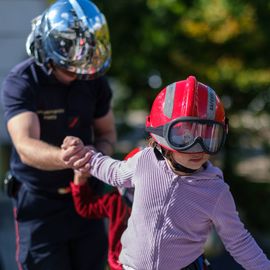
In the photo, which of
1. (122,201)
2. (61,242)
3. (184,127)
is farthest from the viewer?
(61,242)

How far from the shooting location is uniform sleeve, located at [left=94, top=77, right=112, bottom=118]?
3.62 metres

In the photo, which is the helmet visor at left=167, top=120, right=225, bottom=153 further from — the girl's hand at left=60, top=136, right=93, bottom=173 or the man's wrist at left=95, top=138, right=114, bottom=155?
the man's wrist at left=95, top=138, right=114, bottom=155

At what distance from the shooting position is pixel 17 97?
3283 millimetres

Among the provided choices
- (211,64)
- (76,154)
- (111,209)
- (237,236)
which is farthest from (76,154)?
(211,64)

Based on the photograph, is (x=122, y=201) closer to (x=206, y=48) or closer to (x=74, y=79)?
(x=74, y=79)

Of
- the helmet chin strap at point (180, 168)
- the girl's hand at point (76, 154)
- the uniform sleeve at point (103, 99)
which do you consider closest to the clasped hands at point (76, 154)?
the girl's hand at point (76, 154)

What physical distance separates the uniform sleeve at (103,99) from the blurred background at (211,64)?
269cm

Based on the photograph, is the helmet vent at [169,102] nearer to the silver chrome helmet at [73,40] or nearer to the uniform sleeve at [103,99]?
the silver chrome helmet at [73,40]

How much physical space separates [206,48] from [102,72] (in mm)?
3545

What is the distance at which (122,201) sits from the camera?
127 inches

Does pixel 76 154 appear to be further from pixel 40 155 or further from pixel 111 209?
pixel 111 209

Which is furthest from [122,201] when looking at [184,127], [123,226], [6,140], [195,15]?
[6,140]

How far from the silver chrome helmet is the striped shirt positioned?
68cm

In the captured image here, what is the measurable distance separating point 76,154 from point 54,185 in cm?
65
